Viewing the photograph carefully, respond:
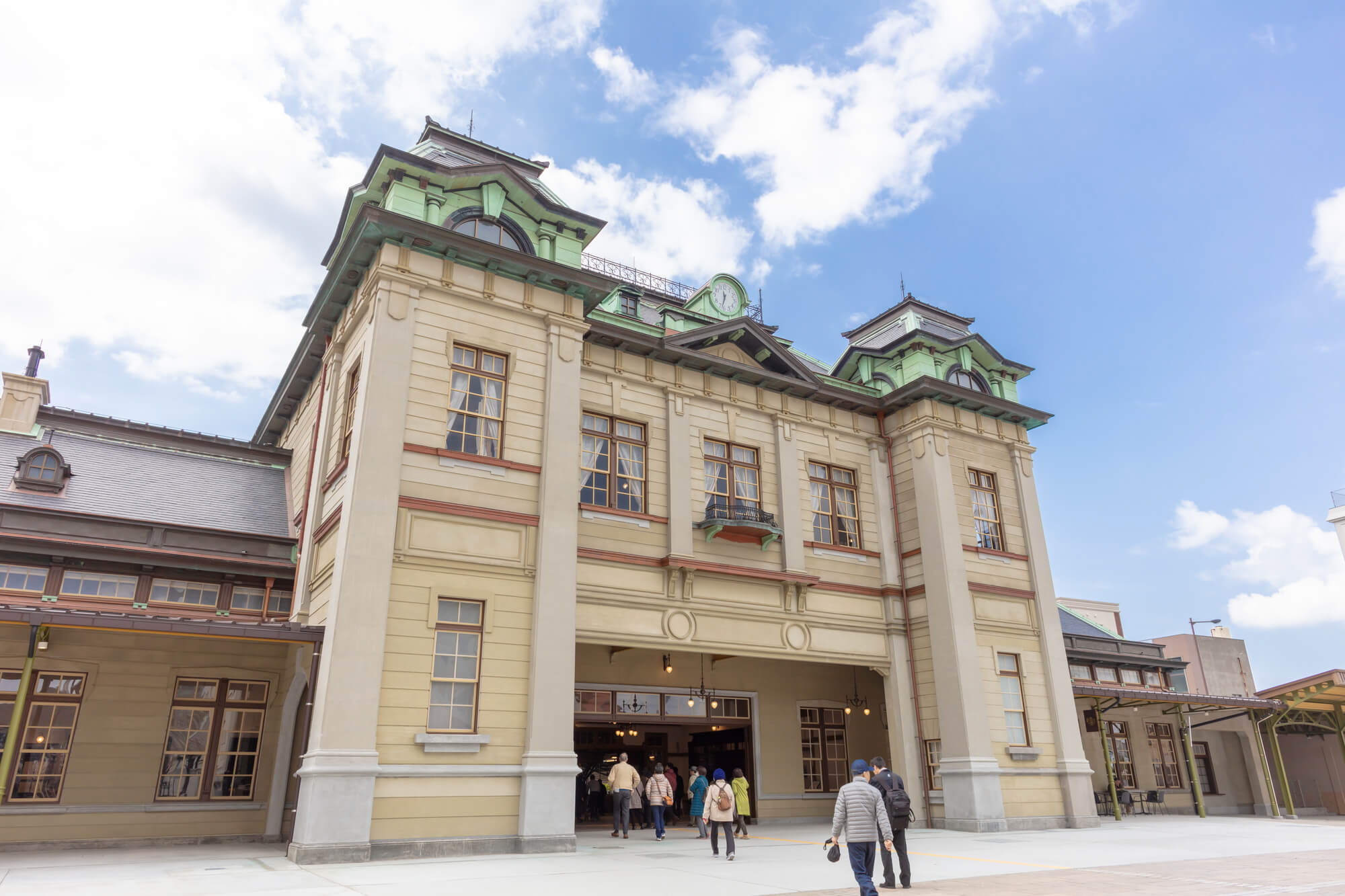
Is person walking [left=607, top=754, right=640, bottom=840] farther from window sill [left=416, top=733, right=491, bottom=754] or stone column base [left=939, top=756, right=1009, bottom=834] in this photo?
stone column base [left=939, top=756, right=1009, bottom=834]

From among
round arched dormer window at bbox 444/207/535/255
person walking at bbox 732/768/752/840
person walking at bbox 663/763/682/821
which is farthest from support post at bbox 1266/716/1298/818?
round arched dormer window at bbox 444/207/535/255

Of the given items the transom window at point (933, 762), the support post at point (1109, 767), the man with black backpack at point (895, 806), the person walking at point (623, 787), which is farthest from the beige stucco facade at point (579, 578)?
the man with black backpack at point (895, 806)

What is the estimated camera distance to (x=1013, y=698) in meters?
21.4

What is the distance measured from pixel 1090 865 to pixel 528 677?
9374 millimetres

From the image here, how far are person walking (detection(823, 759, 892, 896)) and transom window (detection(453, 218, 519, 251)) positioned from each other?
12.1 metres

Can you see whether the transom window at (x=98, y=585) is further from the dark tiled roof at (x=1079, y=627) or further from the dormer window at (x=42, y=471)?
the dark tiled roof at (x=1079, y=627)

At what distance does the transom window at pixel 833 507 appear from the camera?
21.9 m

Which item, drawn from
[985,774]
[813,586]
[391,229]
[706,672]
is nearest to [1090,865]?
[985,774]

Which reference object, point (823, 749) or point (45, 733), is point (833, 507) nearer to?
point (823, 749)

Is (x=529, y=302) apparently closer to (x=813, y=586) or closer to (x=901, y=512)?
(x=813, y=586)

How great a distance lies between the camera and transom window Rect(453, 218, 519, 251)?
57.0 ft

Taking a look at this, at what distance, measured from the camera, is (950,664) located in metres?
20.6

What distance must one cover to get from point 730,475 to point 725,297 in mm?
6439

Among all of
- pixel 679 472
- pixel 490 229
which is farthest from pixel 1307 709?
pixel 490 229
